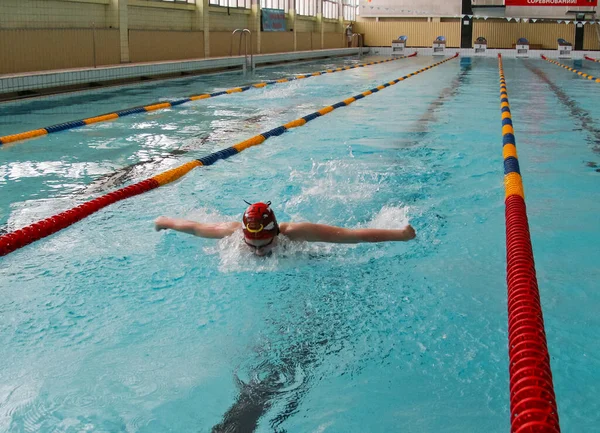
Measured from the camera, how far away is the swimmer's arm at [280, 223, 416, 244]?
11.2 ft

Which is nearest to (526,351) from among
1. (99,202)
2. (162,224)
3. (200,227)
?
(200,227)

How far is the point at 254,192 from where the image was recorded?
5074mm

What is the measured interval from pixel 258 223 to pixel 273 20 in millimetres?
21538

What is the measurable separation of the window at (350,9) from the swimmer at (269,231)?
3140 cm

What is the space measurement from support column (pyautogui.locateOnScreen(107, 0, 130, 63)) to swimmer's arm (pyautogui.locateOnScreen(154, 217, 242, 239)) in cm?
1203

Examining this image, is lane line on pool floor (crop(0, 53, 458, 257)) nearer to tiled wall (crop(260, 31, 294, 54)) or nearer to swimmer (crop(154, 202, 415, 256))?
swimmer (crop(154, 202, 415, 256))

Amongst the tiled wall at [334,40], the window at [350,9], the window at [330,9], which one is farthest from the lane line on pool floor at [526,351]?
the window at [350,9]

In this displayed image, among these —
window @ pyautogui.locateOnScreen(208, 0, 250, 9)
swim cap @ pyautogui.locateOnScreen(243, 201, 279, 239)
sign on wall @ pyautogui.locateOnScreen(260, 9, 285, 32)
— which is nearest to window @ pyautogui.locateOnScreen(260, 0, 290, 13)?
sign on wall @ pyautogui.locateOnScreen(260, 9, 285, 32)

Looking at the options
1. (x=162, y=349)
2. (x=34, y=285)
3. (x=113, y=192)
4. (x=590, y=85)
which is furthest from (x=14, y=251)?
(x=590, y=85)

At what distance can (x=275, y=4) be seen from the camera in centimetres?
2481

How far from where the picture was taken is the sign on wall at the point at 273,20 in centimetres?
2277

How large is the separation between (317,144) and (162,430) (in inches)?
208

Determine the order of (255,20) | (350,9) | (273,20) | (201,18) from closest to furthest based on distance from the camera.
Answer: (201,18), (255,20), (273,20), (350,9)

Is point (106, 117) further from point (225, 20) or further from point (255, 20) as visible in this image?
point (255, 20)
